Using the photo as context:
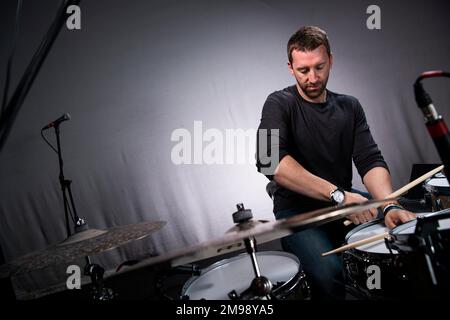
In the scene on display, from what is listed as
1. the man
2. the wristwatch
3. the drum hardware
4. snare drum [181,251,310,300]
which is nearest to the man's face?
the man

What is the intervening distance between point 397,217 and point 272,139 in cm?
65

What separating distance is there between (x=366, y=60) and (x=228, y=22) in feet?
4.26

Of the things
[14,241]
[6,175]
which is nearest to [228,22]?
[6,175]

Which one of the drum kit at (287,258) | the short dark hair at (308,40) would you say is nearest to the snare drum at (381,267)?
the drum kit at (287,258)

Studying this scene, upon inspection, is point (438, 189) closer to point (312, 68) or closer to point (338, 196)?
point (338, 196)

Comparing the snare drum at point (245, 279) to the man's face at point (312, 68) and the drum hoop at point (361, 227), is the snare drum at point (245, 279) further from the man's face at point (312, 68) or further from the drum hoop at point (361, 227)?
the man's face at point (312, 68)

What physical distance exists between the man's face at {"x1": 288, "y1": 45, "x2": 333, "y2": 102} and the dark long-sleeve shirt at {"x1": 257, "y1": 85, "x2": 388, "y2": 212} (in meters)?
0.10

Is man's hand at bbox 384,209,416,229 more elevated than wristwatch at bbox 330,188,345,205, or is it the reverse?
wristwatch at bbox 330,188,345,205

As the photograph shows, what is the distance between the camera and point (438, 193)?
126 cm

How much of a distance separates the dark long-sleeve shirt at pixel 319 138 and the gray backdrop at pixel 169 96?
1.17 meters

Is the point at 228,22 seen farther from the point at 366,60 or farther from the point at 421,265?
the point at 421,265

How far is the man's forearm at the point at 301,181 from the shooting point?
1.40 meters

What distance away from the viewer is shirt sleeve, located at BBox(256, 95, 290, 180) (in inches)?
61.4

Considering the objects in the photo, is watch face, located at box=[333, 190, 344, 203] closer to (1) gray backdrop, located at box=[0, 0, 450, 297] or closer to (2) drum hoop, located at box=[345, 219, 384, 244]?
(2) drum hoop, located at box=[345, 219, 384, 244]
